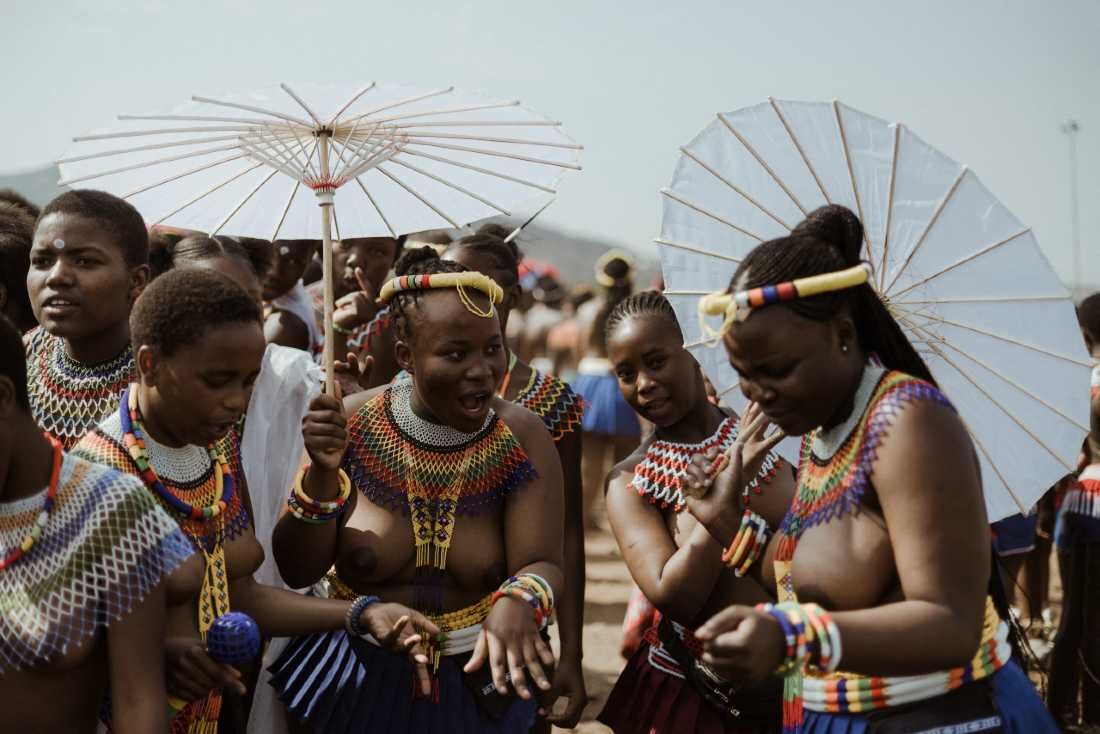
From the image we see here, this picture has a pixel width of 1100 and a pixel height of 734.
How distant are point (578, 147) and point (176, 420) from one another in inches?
67.9

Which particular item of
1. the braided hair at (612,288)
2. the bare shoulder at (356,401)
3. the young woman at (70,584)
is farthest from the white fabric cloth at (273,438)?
the braided hair at (612,288)

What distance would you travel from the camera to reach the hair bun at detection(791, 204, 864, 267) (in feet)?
8.89

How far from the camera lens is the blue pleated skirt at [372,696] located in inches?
132

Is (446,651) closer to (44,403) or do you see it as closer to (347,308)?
(44,403)

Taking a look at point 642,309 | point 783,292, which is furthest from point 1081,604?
point 783,292

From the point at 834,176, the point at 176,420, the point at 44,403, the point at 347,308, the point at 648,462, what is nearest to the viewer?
the point at 176,420

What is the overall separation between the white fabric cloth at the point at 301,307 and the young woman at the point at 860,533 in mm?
3844

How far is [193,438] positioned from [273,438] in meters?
1.32

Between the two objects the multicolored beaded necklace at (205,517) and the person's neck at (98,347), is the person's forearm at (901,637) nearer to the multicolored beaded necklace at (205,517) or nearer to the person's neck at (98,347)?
the multicolored beaded necklace at (205,517)

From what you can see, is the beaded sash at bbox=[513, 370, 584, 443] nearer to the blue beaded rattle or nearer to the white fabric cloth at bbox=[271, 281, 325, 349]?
the blue beaded rattle

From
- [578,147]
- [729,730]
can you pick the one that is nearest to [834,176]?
[578,147]

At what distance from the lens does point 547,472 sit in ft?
11.7

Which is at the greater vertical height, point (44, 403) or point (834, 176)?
point (834, 176)

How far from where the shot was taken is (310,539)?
10.8ft
